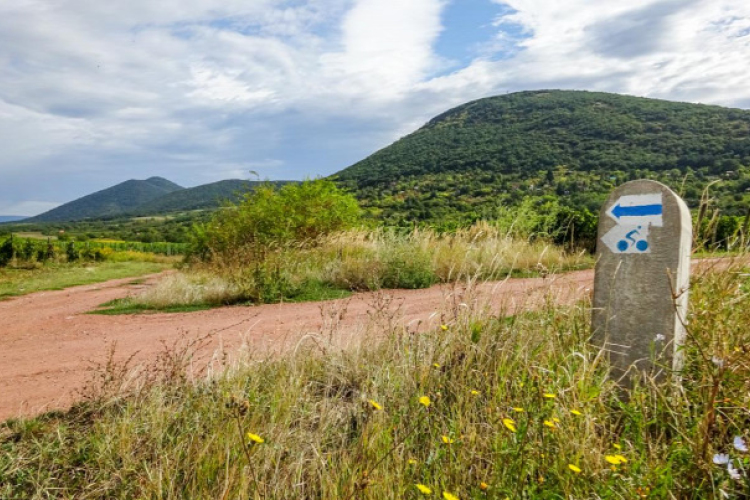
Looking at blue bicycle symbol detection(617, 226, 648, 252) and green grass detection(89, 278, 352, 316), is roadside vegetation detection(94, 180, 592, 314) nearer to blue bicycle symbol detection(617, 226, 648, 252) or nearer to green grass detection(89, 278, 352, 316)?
green grass detection(89, 278, 352, 316)

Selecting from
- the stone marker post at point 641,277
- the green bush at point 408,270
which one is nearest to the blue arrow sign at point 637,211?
the stone marker post at point 641,277

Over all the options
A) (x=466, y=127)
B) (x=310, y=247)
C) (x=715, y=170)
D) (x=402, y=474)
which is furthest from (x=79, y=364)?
(x=466, y=127)

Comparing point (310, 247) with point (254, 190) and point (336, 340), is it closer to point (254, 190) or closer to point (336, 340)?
point (254, 190)

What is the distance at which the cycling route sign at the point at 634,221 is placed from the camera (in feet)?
10.8

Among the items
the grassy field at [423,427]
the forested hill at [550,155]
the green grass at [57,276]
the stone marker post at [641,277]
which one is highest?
the forested hill at [550,155]

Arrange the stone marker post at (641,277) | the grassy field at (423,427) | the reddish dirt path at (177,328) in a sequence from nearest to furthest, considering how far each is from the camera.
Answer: the grassy field at (423,427) → the stone marker post at (641,277) → the reddish dirt path at (177,328)

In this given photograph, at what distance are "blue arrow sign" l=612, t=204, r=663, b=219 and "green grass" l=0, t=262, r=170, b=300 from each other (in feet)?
48.1

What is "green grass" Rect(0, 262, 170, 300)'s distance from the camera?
1470 centimetres

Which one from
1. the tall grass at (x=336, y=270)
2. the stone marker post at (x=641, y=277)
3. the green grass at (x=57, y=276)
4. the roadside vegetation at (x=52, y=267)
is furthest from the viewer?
the roadside vegetation at (x=52, y=267)

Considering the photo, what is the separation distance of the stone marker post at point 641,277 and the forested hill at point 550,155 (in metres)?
28.4

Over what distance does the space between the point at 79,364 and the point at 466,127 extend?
91769mm

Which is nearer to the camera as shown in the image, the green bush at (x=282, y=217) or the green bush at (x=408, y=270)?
the green bush at (x=408, y=270)

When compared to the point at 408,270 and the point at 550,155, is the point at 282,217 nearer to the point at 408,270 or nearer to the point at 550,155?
the point at 408,270

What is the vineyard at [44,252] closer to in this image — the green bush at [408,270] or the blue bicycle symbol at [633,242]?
the green bush at [408,270]
